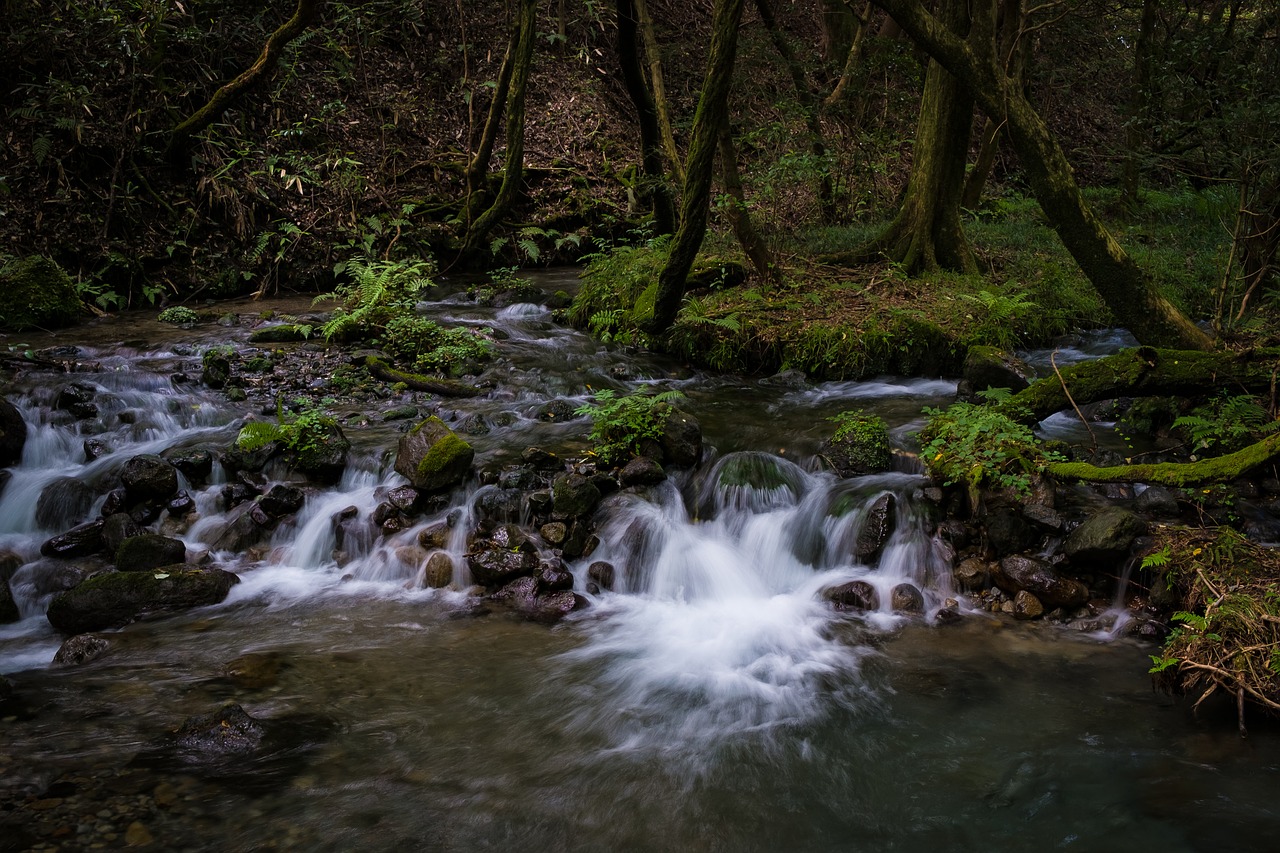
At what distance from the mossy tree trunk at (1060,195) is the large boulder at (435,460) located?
5.65 m

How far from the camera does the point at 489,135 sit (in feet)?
44.4

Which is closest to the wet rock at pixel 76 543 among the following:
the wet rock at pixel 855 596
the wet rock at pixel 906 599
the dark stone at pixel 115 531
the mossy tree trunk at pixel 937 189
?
the dark stone at pixel 115 531

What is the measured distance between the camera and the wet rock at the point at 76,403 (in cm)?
788

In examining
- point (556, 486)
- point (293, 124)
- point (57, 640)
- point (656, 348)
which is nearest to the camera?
point (57, 640)

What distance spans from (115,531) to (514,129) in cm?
944

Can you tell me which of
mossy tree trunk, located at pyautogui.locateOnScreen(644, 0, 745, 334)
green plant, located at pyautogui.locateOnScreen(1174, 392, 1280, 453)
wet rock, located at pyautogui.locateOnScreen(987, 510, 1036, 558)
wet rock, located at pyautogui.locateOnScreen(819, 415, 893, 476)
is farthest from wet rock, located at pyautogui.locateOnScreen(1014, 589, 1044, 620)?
mossy tree trunk, located at pyautogui.locateOnScreen(644, 0, 745, 334)

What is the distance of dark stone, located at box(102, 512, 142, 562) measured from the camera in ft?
20.7

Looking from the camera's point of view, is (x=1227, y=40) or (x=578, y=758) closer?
(x=578, y=758)

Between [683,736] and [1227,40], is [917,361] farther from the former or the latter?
[1227,40]

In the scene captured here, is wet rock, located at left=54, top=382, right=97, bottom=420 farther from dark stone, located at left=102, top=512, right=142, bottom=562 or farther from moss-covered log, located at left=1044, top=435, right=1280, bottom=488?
moss-covered log, located at left=1044, top=435, right=1280, bottom=488

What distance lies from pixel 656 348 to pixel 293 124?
30.9ft

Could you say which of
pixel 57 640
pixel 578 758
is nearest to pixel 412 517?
pixel 57 640

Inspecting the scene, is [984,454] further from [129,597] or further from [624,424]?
[129,597]

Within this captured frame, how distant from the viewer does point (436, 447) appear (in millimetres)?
6855
